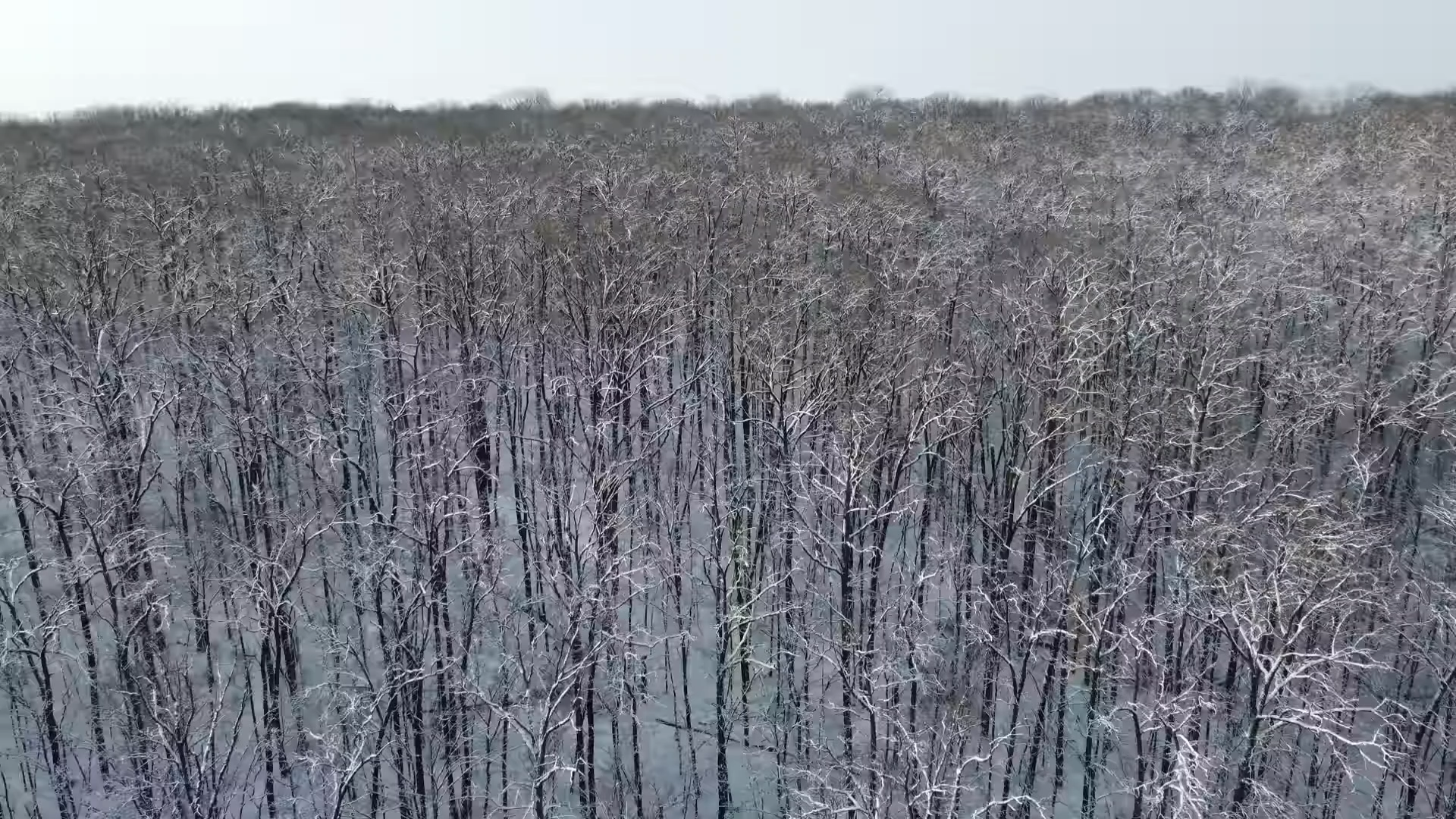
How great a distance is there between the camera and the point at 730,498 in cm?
3034

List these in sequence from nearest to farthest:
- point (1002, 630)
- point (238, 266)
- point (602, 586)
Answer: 1. point (602, 586)
2. point (1002, 630)
3. point (238, 266)

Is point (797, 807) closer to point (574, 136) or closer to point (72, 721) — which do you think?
point (72, 721)

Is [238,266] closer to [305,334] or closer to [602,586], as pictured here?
[305,334]

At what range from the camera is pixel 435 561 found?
23562 mm

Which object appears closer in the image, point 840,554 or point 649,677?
point 840,554

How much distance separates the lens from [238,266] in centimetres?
3406

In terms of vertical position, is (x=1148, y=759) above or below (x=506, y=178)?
below

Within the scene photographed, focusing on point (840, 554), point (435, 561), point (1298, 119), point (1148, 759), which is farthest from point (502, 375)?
→ point (1298, 119)

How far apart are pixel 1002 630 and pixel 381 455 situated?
24.4 meters

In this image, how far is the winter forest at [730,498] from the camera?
22.6 m

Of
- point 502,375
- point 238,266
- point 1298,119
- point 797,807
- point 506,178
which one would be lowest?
point 797,807

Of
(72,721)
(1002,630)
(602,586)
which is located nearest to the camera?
(602,586)

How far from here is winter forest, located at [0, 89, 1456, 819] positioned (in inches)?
888

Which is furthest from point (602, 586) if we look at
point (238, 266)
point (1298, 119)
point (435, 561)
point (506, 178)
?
point (1298, 119)
